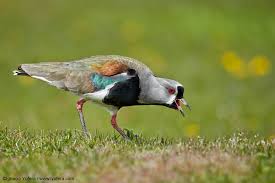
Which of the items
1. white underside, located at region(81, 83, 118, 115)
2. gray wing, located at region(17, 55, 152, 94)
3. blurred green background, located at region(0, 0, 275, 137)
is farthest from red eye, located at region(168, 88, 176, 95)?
blurred green background, located at region(0, 0, 275, 137)

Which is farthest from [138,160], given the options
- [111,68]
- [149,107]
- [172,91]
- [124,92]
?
[149,107]

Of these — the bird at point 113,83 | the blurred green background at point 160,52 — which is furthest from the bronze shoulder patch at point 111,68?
the blurred green background at point 160,52

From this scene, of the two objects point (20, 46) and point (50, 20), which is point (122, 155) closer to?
point (20, 46)

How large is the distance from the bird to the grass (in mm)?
980

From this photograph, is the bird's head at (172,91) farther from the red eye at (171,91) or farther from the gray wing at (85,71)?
the gray wing at (85,71)

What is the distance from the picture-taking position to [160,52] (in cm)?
2241

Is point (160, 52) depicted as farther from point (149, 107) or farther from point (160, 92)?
point (160, 92)

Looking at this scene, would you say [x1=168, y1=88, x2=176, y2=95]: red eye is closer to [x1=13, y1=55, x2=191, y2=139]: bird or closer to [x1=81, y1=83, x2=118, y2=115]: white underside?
[x1=13, y1=55, x2=191, y2=139]: bird

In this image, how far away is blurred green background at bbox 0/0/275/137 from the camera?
55.5 ft

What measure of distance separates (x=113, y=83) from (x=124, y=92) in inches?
7.1

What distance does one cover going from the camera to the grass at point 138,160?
646cm

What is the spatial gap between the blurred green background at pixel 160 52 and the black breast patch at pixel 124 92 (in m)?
5.25

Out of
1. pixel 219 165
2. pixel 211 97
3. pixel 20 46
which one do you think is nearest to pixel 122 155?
pixel 219 165

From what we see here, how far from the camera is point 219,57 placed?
22266 mm
